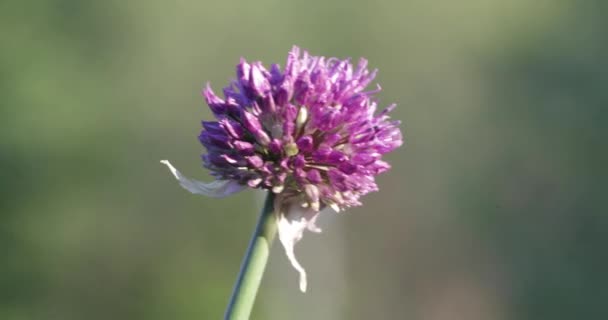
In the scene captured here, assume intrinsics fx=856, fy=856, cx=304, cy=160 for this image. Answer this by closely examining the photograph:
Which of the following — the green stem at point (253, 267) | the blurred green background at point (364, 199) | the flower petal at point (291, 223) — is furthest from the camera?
the blurred green background at point (364, 199)

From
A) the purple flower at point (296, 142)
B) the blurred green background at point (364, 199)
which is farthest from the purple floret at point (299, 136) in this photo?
the blurred green background at point (364, 199)

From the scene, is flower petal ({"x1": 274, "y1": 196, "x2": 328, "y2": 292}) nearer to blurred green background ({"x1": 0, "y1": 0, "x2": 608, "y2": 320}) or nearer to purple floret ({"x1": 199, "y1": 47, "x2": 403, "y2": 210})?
purple floret ({"x1": 199, "y1": 47, "x2": 403, "y2": 210})

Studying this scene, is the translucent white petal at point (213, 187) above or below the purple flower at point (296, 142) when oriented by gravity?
below

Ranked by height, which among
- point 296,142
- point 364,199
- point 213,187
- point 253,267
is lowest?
point 253,267

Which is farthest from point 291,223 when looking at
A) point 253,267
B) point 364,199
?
point 364,199

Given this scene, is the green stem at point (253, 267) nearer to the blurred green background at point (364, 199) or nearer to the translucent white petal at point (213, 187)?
the translucent white petal at point (213, 187)

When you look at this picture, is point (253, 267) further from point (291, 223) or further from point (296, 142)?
point (296, 142)

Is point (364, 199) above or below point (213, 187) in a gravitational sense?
above
